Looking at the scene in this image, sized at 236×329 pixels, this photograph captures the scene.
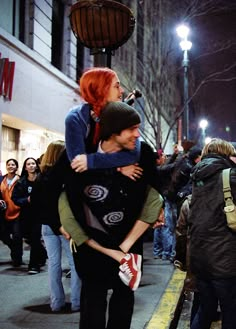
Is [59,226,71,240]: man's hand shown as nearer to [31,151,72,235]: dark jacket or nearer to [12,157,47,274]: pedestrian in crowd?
[31,151,72,235]: dark jacket

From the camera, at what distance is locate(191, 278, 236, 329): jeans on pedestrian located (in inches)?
137

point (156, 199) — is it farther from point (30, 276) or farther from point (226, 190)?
point (30, 276)

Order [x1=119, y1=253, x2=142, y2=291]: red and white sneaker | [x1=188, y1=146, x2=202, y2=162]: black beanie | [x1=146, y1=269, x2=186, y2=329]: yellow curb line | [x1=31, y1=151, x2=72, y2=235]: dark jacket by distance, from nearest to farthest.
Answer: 1. [x1=119, y1=253, x2=142, y2=291]: red and white sneaker
2. [x1=31, y1=151, x2=72, y2=235]: dark jacket
3. [x1=146, y1=269, x2=186, y2=329]: yellow curb line
4. [x1=188, y1=146, x2=202, y2=162]: black beanie

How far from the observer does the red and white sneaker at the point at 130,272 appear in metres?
2.56

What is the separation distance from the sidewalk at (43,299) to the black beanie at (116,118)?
9.08ft

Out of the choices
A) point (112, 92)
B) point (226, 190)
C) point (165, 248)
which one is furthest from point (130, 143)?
point (165, 248)

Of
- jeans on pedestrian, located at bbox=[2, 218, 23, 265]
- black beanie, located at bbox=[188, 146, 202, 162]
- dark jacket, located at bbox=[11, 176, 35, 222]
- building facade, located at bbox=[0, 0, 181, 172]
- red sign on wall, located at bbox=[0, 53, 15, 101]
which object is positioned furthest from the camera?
building facade, located at bbox=[0, 0, 181, 172]

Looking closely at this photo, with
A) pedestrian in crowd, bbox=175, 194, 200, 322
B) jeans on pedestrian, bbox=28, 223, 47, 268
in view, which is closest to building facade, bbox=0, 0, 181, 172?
jeans on pedestrian, bbox=28, 223, 47, 268

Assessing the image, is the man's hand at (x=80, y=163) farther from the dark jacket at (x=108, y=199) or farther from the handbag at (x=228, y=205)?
the handbag at (x=228, y=205)

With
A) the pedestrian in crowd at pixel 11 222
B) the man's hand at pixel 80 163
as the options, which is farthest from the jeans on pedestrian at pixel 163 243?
the man's hand at pixel 80 163

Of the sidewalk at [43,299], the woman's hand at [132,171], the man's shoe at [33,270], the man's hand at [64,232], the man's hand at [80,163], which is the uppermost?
the man's hand at [80,163]

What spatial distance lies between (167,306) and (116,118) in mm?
3540

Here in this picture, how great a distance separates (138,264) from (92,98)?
3.29 ft

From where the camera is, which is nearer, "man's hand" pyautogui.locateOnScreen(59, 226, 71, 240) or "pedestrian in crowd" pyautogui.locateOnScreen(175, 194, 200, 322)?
"man's hand" pyautogui.locateOnScreen(59, 226, 71, 240)
